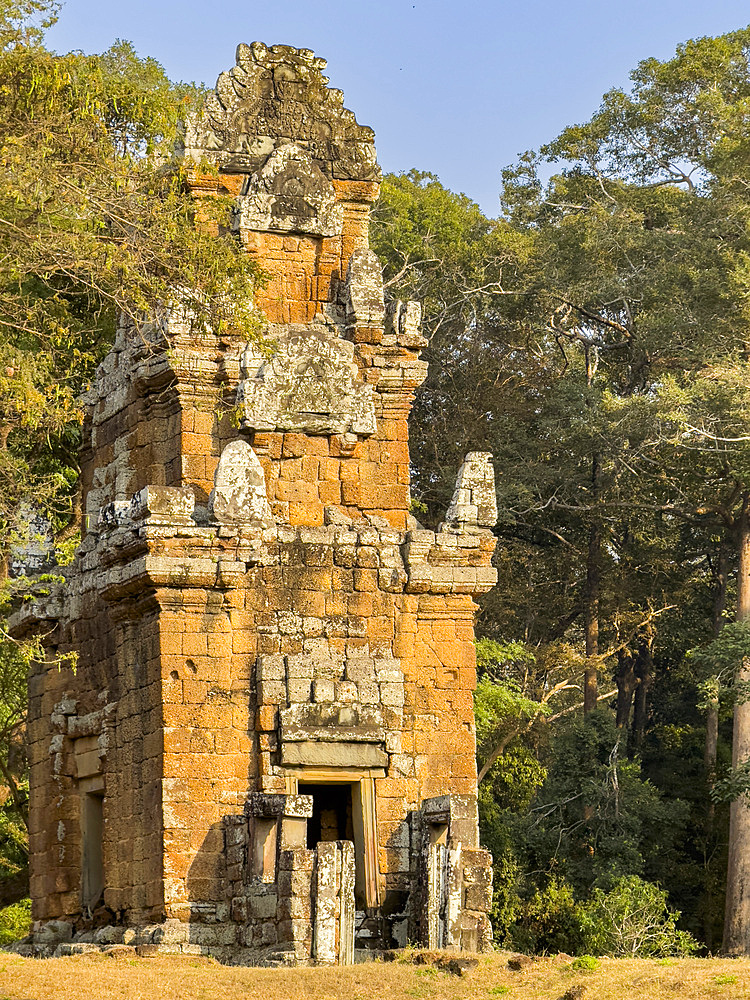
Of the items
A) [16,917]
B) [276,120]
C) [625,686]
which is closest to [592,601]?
[625,686]

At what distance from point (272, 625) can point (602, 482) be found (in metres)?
14.9

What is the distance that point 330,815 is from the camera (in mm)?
16156

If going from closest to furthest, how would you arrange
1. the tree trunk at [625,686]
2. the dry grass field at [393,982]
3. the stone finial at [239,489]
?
the dry grass field at [393,982], the stone finial at [239,489], the tree trunk at [625,686]

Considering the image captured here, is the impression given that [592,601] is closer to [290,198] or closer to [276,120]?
[290,198]

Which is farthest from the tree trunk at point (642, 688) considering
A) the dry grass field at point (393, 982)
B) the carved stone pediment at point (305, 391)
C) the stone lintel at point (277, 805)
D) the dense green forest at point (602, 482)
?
the dry grass field at point (393, 982)

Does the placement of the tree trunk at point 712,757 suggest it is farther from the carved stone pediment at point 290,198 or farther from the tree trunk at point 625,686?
the carved stone pediment at point 290,198

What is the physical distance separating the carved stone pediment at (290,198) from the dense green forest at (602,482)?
13.5ft

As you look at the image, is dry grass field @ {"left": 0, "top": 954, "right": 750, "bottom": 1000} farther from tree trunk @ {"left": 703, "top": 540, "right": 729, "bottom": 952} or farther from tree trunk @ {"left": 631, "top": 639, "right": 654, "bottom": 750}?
tree trunk @ {"left": 631, "top": 639, "right": 654, "bottom": 750}

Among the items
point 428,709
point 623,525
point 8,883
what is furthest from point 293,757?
point 623,525

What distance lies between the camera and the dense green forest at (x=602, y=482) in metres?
23.9

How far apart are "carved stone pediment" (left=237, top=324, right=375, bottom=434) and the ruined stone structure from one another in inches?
1.0

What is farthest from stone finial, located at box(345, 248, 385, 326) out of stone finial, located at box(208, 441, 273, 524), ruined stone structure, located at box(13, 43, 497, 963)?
stone finial, located at box(208, 441, 273, 524)

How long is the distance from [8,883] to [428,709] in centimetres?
969

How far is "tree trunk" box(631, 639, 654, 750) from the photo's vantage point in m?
31.8
